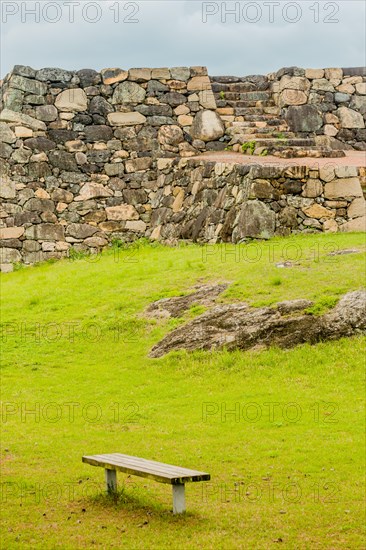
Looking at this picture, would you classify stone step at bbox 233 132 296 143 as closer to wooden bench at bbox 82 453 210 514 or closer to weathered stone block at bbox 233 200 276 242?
weathered stone block at bbox 233 200 276 242

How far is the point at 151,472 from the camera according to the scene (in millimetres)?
8930

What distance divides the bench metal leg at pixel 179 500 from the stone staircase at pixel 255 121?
14.0 meters

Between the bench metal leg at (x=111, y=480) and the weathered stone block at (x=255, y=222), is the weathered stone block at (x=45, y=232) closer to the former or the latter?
the weathered stone block at (x=255, y=222)

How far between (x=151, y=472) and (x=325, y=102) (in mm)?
17958

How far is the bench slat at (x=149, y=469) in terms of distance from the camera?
8742 millimetres

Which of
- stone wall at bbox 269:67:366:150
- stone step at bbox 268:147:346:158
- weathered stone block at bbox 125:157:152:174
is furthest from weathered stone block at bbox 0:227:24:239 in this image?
stone wall at bbox 269:67:366:150

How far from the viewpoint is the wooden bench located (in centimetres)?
875

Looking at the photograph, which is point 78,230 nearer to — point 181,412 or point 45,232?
point 45,232

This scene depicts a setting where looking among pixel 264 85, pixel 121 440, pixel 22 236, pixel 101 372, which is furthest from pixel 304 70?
pixel 121 440

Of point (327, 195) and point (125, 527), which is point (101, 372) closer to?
point (125, 527)

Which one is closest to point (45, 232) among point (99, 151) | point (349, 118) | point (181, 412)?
point (99, 151)

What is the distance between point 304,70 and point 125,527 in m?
18.5

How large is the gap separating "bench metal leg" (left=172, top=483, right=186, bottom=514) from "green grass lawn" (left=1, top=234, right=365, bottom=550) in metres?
0.09

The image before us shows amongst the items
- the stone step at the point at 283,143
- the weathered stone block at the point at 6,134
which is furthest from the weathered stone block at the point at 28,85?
the stone step at the point at 283,143
